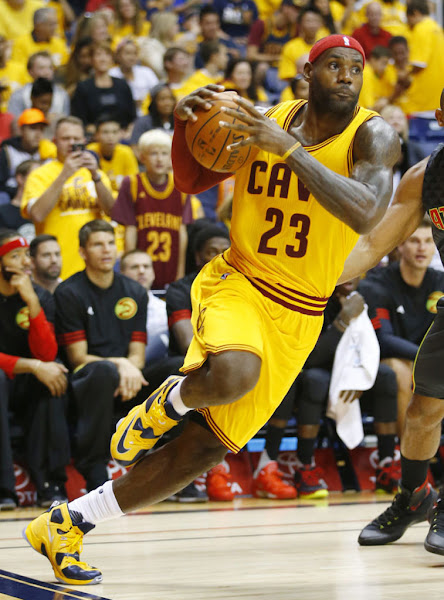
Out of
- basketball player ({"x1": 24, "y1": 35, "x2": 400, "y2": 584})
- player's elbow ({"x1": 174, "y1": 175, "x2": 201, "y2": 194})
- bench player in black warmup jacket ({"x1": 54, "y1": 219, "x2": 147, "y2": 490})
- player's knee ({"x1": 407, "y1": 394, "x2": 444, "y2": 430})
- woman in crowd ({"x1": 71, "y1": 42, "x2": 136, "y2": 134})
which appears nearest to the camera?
basketball player ({"x1": 24, "y1": 35, "x2": 400, "y2": 584})

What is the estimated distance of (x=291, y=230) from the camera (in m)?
3.74

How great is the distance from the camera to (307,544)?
15.8 feet

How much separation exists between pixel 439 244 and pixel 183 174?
131cm

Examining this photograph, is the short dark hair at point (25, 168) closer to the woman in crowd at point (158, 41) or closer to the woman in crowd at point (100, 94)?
the woman in crowd at point (100, 94)

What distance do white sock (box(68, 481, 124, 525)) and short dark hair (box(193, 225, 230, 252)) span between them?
3.36m

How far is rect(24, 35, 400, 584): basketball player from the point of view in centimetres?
359

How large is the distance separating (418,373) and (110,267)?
9.73 feet

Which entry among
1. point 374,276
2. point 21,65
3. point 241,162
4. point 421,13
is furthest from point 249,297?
point 421,13

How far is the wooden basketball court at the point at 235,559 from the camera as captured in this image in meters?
3.64

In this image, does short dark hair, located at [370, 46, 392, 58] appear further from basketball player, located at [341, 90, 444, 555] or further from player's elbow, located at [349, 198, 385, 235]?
player's elbow, located at [349, 198, 385, 235]


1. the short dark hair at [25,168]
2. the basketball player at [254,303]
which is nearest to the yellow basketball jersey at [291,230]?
the basketball player at [254,303]

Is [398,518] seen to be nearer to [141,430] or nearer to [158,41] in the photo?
[141,430]

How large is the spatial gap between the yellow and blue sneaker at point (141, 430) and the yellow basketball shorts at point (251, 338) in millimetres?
198

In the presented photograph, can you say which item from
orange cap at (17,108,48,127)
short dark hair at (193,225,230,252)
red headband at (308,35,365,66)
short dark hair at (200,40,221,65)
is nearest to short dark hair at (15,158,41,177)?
orange cap at (17,108,48,127)
